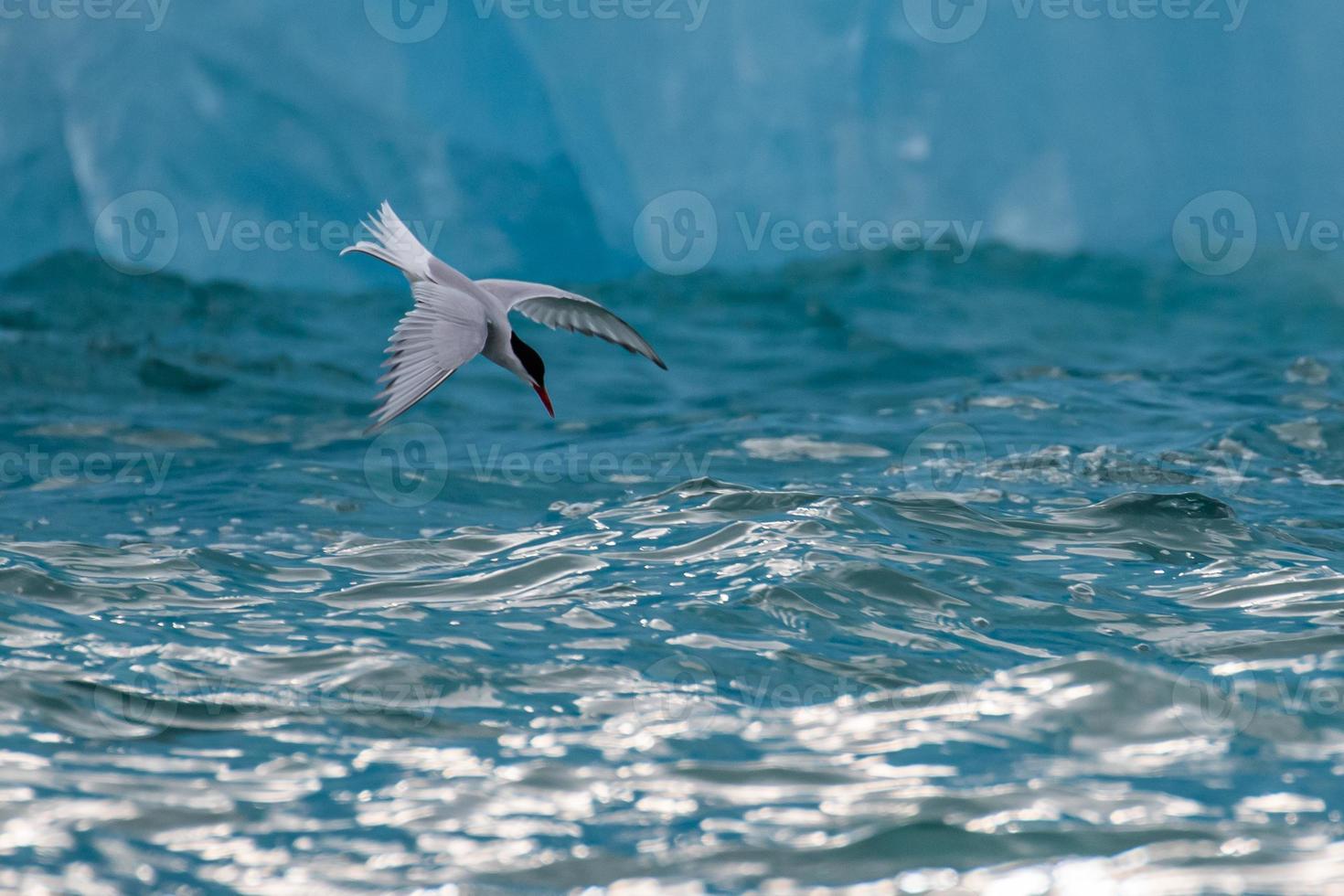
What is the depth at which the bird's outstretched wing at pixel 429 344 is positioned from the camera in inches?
131

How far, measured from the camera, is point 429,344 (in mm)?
3498

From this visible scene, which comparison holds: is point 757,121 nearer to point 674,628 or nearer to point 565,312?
point 565,312

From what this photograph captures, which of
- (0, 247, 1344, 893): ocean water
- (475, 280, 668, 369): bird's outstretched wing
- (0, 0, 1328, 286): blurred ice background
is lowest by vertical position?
(0, 247, 1344, 893): ocean water

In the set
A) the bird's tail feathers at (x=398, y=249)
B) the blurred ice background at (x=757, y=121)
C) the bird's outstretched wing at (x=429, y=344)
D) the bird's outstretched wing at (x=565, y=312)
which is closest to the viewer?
the bird's outstretched wing at (x=429, y=344)

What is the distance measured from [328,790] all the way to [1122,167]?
938 centimetres

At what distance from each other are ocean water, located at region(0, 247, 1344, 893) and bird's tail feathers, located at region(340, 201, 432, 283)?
37.6 inches

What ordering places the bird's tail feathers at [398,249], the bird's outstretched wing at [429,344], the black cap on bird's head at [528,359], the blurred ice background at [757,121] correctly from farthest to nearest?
the blurred ice background at [757,121]
the bird's tail feathers at [398,249]
the black cap on bird's head at [528,359]
the bird's outstretched wing at [429,344]

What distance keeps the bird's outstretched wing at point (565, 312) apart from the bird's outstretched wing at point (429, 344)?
0.76 feet

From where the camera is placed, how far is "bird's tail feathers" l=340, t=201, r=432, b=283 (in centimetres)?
378

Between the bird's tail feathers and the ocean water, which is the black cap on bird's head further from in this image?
the ocean water

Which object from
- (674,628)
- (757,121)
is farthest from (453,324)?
(757,121)

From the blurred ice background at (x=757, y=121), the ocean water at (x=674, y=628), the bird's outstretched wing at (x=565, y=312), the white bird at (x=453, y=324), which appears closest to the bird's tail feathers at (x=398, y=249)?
the white bird at (x=453, y=324)

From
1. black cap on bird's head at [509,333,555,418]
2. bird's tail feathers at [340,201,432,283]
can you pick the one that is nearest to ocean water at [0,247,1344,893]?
black cap on bird's head at [509,333,555,418]

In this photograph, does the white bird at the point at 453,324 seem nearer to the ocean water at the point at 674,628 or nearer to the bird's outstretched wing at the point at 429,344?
the bird's outstretched wing at the point at 429,344
